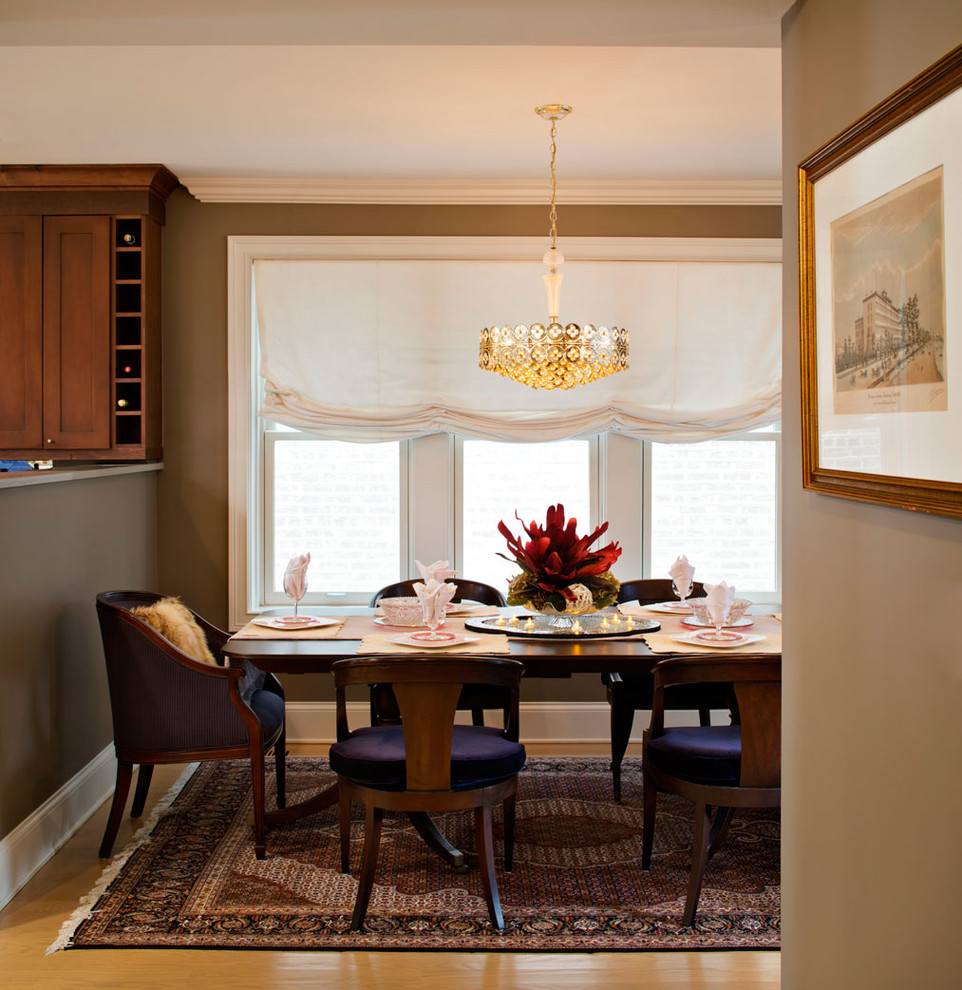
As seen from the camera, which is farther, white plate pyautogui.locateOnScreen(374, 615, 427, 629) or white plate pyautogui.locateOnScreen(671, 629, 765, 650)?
white plate pyautogui.locateOnScreen(374, 615, 427, 629)

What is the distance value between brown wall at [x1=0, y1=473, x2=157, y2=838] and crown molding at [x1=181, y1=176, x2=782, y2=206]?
1441mm

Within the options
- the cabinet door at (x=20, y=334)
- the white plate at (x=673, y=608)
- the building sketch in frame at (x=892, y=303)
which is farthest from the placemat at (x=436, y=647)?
the cabinet door at (x=20, y=334)

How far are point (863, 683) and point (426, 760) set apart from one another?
1535 mm

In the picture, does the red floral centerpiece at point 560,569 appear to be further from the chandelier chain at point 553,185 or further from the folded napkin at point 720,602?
the chandelier chain at point 553,185

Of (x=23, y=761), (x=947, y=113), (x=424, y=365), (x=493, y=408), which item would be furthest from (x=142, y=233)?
(x=947, y=113)

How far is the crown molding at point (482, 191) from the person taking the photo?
4672 millimetres

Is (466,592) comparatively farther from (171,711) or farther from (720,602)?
(171,711)

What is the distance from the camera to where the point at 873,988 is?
1533 millimetres

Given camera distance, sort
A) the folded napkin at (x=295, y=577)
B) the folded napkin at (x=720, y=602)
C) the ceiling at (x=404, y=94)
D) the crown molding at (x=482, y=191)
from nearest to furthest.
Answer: the ceiling at (x=404, y=94) < the folded napkin at (x=720, y=602) < the folded napkin at (x=295, y=577) < the crown molding at (x=482, y=191)

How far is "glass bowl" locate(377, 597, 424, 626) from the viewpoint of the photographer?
3.70 meters

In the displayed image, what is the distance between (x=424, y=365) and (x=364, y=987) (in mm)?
2899

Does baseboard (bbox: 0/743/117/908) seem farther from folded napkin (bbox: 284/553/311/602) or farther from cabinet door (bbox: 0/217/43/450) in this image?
cabinet door (bbox: 0/217/43/450)

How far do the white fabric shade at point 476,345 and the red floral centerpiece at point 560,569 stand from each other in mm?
1338

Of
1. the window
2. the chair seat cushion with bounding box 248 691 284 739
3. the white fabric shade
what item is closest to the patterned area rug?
the chair seat cushion with bounding box 248 691 284 739
